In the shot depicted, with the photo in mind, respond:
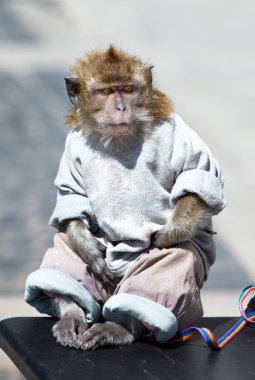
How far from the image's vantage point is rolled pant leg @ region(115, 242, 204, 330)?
2.71 metres

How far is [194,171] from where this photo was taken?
273 cm

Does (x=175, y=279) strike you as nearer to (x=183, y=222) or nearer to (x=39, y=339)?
(x=183, y=222)

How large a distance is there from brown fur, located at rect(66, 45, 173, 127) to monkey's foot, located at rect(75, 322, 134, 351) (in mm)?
551

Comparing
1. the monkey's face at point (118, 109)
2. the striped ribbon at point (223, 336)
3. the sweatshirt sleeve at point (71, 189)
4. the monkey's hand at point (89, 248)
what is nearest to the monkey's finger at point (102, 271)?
the monkey's hand at point (89, 248)

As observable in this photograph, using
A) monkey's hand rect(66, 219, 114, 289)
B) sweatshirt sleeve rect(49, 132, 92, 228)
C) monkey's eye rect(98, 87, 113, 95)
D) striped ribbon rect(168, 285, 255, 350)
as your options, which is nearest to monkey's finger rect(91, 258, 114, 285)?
monkey's hand rect(66, 219, 114, 289)

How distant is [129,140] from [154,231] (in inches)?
9.9

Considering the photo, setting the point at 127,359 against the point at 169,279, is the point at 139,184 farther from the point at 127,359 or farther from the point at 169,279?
the point at 127,359

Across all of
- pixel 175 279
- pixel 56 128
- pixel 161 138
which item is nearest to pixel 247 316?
pixel 175 279

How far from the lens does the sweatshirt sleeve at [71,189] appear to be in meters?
2.80

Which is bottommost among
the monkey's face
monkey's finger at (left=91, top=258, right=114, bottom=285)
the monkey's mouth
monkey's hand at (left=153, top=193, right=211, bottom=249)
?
monkey's finger at (left=91, top=258, right=114, bottom=285)

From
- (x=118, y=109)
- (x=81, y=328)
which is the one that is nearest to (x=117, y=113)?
(x=118, y=109)

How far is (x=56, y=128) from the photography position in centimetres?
576

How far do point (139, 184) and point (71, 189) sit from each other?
0.68ft

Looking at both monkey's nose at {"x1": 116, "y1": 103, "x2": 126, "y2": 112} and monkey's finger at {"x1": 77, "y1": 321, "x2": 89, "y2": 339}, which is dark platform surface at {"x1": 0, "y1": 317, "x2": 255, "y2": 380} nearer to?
monkey's finger at {"x1": 77, "y1": 321, "x2": 89, "y2": 339}
